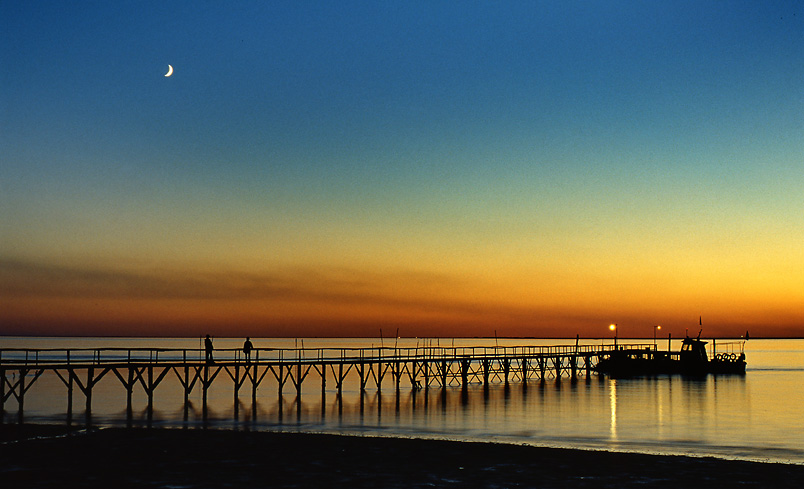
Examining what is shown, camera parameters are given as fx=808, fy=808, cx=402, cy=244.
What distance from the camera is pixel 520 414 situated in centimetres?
4800

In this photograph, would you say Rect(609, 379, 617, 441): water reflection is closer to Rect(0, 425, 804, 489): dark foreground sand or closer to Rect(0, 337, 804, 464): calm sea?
Rect(0, 337, 804, 464): calm sea

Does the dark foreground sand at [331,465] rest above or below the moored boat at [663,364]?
above

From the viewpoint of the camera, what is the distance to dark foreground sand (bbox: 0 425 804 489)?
2009 centimetres

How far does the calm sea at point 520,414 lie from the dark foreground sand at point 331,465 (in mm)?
7765

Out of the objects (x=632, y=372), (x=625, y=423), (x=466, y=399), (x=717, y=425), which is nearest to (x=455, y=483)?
(x=625, y=423)

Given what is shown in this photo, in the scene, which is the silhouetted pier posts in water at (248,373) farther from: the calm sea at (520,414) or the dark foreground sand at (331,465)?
the dark foreground sand at (331,465)

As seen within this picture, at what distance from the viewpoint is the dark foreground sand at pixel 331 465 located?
65.9 ft

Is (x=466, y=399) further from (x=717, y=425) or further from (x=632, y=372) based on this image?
(x=632, y=372)

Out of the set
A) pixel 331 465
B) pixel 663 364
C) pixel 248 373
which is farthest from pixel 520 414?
pixel 663 364

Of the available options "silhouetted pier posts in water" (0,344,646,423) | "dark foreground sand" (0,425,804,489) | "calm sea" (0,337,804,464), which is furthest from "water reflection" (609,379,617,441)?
"dark foreground sand" (0,425,804,489)

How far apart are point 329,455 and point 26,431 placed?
12711mm

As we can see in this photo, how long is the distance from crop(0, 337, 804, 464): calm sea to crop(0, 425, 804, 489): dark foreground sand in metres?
7.77

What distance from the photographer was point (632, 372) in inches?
3686

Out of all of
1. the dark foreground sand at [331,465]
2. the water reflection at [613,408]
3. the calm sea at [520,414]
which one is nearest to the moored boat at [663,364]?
the water reflection at [613,408]
